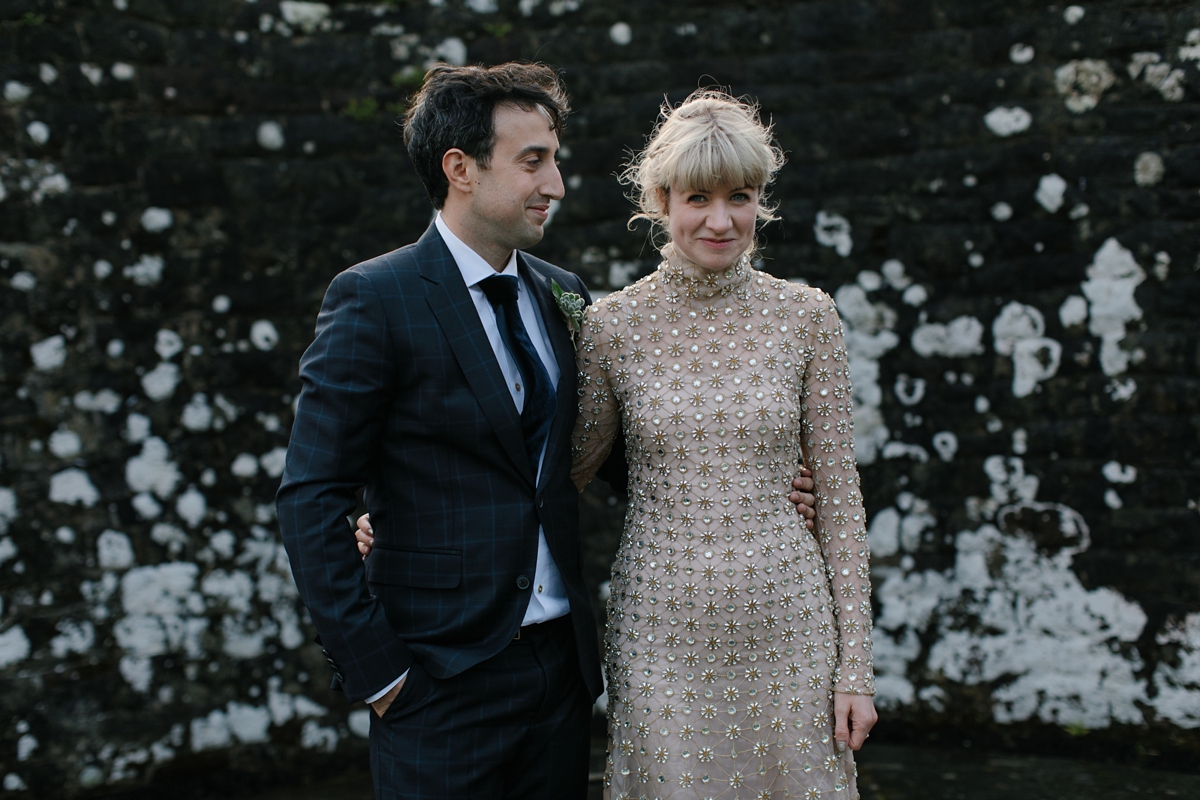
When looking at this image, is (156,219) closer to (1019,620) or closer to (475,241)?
(475,241)

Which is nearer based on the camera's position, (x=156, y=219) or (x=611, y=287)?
(x=156, y=219)

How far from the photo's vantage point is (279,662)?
3562 mm

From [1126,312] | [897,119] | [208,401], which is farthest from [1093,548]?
[208,401]

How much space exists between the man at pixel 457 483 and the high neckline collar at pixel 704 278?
0.95 feet

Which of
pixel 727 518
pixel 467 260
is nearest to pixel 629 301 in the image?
pixel 467 260

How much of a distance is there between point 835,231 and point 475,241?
215 centimetres

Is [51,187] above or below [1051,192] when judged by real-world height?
above

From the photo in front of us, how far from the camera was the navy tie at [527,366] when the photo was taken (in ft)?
6.37

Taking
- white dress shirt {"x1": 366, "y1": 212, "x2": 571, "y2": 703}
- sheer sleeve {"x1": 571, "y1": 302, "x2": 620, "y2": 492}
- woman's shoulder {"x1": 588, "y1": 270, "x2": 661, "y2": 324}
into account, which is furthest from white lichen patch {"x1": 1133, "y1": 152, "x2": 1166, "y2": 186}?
white dress shirt {"x1": 366, "y1": 212, "x2": 571, "y2": 703}

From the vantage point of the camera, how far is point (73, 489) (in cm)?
333

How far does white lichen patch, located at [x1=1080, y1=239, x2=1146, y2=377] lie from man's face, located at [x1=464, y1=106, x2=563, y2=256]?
2507 millimetres

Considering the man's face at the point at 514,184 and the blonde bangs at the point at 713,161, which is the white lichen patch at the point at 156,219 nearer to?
the man's face at the point at 514,184

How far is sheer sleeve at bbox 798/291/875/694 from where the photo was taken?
1958 mm

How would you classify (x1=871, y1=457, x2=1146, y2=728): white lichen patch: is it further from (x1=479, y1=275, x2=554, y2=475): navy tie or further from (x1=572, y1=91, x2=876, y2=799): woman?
(x1=479, y1=275, x2=554, y2=475): navy tie
